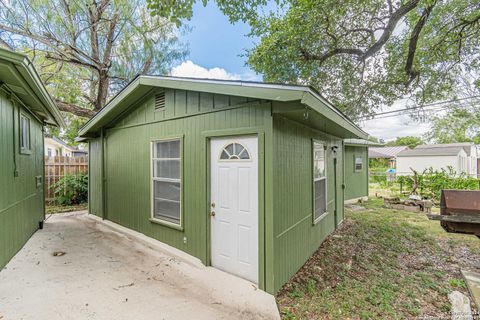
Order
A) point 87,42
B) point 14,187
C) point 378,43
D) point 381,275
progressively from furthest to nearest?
1. point 87,42
2. point 378,43
3. point 14,187
4. point 381,275

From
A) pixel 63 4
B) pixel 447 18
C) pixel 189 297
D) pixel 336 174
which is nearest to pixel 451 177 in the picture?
pixel 447 18

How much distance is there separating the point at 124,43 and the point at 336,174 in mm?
10790

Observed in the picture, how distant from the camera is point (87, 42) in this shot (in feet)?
34.0

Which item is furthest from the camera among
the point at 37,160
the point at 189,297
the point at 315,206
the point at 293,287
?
the point at 37,160

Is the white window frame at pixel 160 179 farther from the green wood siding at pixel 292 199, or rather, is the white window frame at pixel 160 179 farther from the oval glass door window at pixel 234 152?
the green wood siding at pixel 292 199

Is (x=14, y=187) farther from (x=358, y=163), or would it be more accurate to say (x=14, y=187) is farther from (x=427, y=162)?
(x=427, y=162)

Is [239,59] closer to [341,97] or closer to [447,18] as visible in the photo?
[341,97]

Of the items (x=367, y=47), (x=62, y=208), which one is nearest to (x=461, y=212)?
(x=367, y=47)

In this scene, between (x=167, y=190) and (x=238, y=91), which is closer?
(x=238, y=91)

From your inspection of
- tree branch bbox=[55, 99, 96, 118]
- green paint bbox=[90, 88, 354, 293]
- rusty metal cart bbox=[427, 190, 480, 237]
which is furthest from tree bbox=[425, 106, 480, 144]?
tree branch bbox=[55, 99, 96, 118]

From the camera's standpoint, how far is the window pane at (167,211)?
449cm

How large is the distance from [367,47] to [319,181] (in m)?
5.62

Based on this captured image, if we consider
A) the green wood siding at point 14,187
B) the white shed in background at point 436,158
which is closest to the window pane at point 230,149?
the green wood siding at point 14,187

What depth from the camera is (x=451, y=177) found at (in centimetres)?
1082
